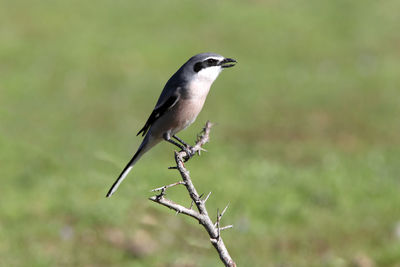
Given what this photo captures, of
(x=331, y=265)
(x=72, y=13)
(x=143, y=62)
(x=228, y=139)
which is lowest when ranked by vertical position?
(x=331, y=265)

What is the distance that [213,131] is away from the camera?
656 inches

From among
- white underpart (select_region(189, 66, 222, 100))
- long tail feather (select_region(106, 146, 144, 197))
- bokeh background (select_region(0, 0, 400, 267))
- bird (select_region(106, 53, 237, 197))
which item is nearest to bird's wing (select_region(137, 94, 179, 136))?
bird (select_region(106, 53, 237, 197))

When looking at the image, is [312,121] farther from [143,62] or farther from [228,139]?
[143,62]

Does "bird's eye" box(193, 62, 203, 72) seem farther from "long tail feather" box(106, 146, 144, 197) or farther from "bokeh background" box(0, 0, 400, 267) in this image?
"bokeh background" box(0, 0, 400, 267)

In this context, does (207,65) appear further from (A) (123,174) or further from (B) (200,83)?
(A) (123,174)

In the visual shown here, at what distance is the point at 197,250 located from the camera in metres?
9.30

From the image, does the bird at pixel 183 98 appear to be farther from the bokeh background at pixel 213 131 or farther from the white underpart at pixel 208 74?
the bokeh background at pixel 213 131

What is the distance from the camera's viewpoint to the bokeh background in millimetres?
9562

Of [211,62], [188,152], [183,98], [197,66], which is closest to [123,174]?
[188,152]

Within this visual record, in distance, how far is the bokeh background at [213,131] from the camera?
956 cm

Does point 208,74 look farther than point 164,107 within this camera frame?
No

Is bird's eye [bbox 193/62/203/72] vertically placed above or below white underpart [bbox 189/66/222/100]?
above

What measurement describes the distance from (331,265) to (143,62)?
14.1 meters

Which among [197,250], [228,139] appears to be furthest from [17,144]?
[197,250]
